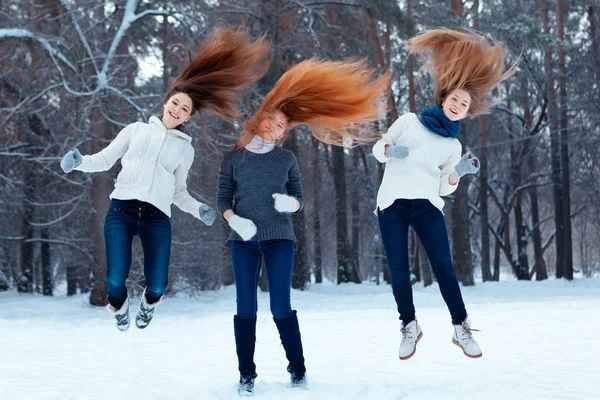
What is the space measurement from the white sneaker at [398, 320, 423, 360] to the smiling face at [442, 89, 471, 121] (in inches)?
61.8

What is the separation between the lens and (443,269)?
16.1 ft

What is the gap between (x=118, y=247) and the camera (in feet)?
15.8

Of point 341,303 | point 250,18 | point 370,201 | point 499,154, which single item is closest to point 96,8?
point 250,18

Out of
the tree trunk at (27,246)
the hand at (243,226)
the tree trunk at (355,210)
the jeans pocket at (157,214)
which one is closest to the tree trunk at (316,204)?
the tree trunk at (355,210)

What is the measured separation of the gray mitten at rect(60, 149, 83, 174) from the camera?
14.9ft

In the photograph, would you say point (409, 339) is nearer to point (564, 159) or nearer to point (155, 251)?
point (155, 251)

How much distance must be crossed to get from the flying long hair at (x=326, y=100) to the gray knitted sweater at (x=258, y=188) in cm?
17

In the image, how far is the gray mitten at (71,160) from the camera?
4.53 metres

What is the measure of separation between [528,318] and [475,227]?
2276cm

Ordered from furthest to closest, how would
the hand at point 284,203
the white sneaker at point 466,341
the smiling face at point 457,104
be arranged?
1. the smiling face at point 457,104
2. the white sneaker at point 466,341
3. the hand at point 284,203

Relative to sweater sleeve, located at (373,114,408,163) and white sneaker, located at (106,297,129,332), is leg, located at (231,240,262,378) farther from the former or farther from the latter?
sweater sleeve, located at (373,114,408,163)

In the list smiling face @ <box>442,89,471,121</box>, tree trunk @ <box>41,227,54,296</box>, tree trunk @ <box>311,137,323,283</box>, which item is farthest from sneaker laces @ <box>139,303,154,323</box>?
tree trunk @ <box>311,137,323,283</box>

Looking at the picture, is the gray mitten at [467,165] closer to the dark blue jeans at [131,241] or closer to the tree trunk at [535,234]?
the dark blue jeans at [131,241]

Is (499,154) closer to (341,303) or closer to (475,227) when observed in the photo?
(475,227)
